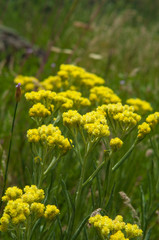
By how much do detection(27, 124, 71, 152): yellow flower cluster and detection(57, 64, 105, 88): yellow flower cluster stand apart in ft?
2.84

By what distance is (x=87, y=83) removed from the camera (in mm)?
2002

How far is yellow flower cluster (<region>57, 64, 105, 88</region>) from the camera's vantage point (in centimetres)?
199

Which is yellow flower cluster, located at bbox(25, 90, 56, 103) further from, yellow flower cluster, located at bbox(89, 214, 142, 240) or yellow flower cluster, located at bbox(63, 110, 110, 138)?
yellow flower cluster, located at bbox(89, 214, 142, 240)

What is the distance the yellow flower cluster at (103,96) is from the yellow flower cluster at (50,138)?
0.59m

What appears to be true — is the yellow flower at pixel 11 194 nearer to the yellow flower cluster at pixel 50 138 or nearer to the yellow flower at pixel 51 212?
the yellow flower at pixel 51 212

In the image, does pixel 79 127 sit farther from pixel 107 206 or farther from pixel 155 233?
pixel 155 233

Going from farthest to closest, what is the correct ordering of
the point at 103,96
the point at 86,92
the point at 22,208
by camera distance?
1. the point at 86,92
2. the point at 103,96
3. the point at 22,208

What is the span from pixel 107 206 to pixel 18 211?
0.43 m

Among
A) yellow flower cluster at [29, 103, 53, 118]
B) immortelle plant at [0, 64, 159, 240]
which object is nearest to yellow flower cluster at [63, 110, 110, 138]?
immortelle plant at [0, 64, 159, 240]

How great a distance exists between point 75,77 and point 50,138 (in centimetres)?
96

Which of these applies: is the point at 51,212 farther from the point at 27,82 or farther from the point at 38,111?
the point at 27,82

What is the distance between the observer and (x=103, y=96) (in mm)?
1776

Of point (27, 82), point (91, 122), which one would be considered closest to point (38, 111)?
point (91, 122)

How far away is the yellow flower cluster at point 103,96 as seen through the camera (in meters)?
1.69
